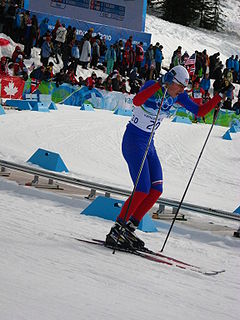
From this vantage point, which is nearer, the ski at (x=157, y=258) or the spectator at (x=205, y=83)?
the ski at (x=157, y=258)

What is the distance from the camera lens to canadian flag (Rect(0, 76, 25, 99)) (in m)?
21.6

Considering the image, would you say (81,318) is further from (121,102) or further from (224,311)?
(121,102)

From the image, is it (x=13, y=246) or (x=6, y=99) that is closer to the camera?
(x=13, y=246)

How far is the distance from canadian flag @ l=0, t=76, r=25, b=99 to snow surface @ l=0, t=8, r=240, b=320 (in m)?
5.73

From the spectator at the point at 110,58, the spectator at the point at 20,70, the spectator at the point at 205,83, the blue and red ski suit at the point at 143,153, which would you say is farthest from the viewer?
the spectator at the point at 205,83

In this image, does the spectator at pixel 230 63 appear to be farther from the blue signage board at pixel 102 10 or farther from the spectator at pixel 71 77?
the spectator at pixel 71 77

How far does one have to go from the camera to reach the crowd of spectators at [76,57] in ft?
78.8

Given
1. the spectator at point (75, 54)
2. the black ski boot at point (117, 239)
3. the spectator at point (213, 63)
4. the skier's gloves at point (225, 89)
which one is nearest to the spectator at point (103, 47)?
the spectator at point (75, 54)

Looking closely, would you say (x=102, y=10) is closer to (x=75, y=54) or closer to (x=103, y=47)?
(x=103, y=47)

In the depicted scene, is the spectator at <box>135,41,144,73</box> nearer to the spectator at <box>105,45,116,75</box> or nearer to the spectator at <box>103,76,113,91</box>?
the spectator at <box>105,45,116,75</box>

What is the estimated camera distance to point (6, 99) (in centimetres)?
2183

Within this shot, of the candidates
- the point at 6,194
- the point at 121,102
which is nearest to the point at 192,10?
the point at 121,102

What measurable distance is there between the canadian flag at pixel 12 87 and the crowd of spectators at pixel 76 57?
357 mm

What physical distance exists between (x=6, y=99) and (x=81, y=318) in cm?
1833
